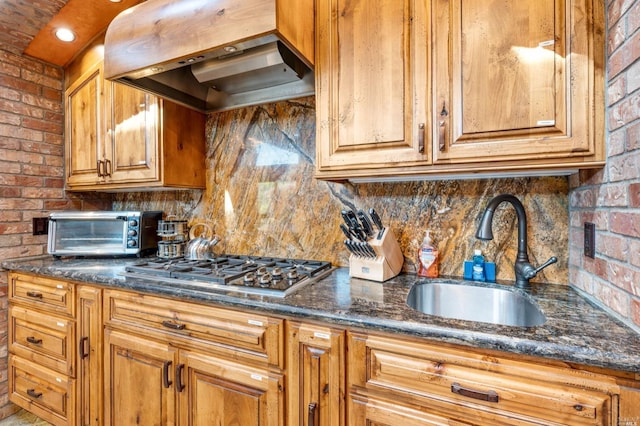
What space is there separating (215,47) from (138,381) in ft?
4.91

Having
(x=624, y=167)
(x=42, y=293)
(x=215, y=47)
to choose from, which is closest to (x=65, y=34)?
(x=215, y=47)

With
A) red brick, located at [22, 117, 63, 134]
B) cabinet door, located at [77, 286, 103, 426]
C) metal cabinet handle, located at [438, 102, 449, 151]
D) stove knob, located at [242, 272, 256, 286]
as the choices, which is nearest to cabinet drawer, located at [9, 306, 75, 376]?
cabinet door, located at [77, 286, 103, 426]

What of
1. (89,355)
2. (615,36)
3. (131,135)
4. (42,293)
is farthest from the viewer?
(131,135)

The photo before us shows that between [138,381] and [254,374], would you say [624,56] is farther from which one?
[138,381]

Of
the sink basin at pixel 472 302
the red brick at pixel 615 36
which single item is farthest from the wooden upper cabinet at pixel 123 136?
the red brick at pixel 615 36

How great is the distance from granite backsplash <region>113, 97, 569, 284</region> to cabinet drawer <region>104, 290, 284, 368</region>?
69 cm

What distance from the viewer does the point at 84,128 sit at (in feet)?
6.82

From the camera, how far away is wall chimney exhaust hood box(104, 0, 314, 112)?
3.81ft

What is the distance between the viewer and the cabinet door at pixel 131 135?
5.89ft

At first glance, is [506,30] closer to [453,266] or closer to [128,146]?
[453,266]

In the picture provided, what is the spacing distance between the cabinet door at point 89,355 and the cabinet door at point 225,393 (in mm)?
569

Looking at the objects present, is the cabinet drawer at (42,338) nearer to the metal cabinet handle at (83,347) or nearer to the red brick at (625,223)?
the metal cabinet handle at (83,347)

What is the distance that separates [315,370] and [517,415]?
0.57 m

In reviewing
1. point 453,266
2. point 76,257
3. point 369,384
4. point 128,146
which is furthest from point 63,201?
point 453,266
